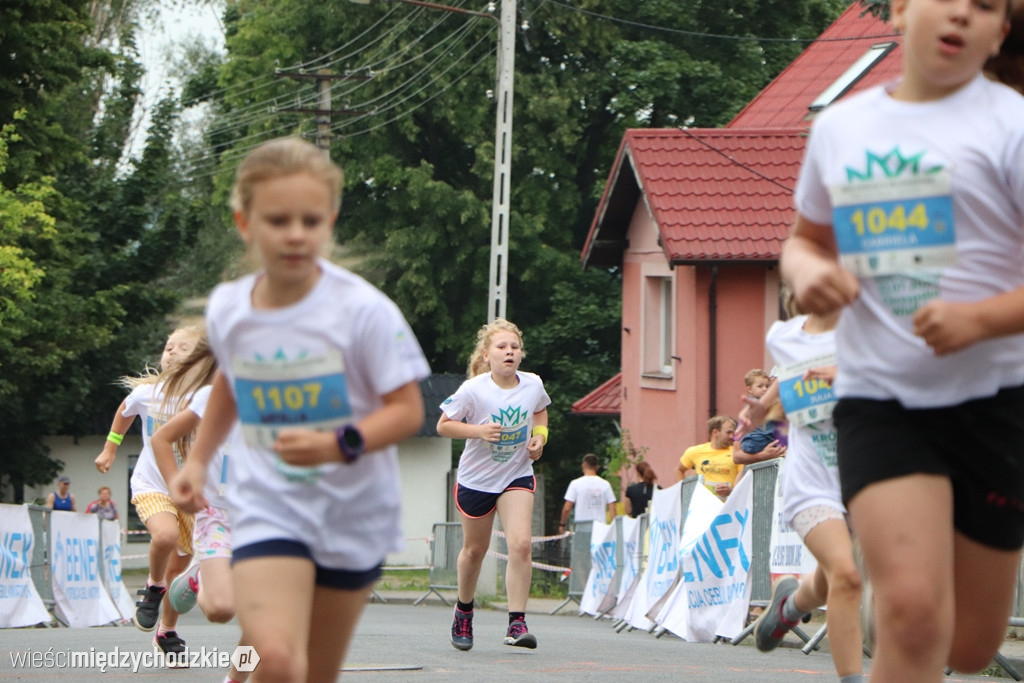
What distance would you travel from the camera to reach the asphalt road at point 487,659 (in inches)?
373

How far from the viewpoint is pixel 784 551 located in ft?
40.7

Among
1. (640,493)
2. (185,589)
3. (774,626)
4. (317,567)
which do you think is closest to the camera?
(317,567)

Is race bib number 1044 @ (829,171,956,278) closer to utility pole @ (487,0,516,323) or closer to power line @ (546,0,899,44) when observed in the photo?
utility pole @ (487,0,516,323)

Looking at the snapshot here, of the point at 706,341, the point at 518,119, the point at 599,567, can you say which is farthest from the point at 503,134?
the point at 518,119

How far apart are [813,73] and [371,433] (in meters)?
31.5

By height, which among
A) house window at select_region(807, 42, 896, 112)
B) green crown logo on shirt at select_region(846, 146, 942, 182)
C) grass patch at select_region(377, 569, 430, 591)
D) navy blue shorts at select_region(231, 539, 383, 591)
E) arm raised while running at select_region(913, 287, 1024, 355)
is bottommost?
grass patch at select_region(377, 569, 430, 591)

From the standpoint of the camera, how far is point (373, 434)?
4473mm

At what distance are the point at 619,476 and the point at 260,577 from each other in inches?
1124

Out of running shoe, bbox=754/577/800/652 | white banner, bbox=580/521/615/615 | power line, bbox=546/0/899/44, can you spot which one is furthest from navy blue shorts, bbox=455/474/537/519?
power line, bbox=546/0/899/44

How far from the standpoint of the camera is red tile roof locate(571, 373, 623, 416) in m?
38.2

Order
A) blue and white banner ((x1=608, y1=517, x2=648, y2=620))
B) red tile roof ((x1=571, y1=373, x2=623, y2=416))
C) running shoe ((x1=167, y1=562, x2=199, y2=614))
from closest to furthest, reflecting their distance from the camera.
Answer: running shoe ((x1=167, y1=562, x2=199, y2=614)) → blue and white banner ((x1=608, y1=517, x2=648, y2=620)) → red tile roof ((x1=571, y1=373, x2=623, y2=416))

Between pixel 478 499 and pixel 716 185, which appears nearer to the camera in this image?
pixel 478 499

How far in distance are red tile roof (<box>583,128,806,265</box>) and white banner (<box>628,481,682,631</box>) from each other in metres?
12.4

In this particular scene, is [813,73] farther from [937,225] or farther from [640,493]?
[937,225]
